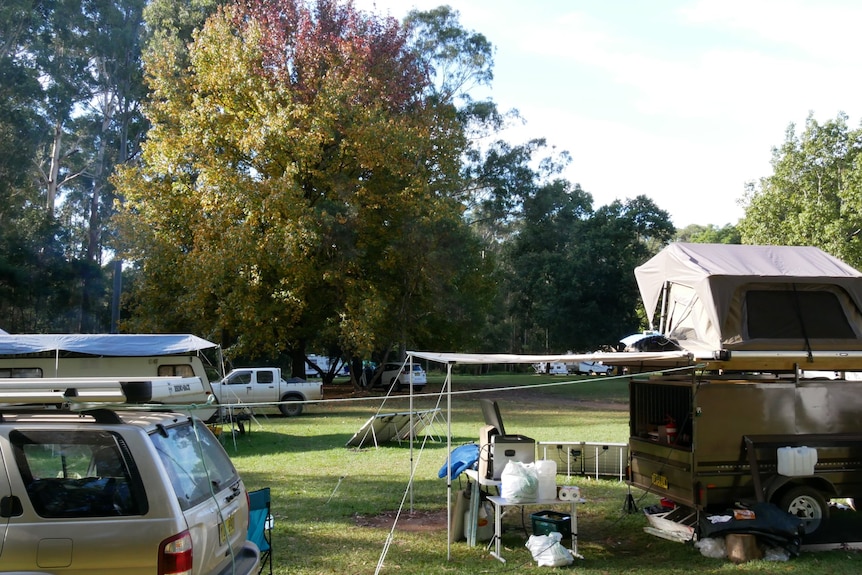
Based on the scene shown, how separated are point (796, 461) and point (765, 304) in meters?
1.62

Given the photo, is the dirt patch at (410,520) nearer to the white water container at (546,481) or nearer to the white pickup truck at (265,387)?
the white water container at (546,481)

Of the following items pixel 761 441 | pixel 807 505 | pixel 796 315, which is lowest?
pixel 807 505

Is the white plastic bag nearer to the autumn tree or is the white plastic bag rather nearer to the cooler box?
the cooler box

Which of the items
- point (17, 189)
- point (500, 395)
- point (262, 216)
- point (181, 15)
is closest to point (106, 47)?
point (181, 15)

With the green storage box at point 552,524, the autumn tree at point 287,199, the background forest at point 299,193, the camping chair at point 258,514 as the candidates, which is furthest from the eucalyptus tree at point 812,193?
the camping chair at point 258,514

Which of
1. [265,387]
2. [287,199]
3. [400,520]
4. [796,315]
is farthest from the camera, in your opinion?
[287,199]

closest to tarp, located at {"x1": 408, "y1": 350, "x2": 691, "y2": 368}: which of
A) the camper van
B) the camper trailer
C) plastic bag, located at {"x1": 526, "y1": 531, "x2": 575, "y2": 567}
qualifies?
the camper trailer

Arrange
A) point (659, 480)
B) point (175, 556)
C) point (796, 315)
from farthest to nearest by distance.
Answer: point (659, 480) → point (796, 315) → point (175, 556)

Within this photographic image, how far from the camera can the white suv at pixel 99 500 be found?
4043 mm

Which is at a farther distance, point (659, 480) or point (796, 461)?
point (659, 480)

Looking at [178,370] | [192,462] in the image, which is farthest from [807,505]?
[178,370]

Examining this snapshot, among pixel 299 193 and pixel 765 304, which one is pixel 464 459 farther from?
pixel 299 193

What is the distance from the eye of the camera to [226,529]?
4703 mm

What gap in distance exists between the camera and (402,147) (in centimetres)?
2802
